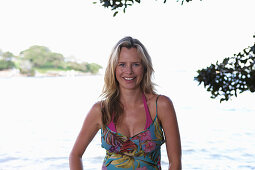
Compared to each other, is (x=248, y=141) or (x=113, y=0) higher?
(x=113, y=0)

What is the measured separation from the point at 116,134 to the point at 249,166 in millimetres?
5289

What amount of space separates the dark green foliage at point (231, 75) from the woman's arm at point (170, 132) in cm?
38

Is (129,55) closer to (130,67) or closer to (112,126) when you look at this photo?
(130,67)

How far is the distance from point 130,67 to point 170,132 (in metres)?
0.50

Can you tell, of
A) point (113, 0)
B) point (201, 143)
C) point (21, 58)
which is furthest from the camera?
point (21, 58)

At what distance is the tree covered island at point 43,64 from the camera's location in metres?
47.2

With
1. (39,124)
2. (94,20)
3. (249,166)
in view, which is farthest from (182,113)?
(94,20)

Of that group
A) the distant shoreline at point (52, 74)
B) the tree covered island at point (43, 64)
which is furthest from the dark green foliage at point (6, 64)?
the distant shoreline at point (52, 74)

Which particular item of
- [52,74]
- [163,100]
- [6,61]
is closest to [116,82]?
[163,100]

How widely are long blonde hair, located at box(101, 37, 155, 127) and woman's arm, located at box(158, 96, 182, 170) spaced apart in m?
0.19

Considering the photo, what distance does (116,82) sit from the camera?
2555 mm

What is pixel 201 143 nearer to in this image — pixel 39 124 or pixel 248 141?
pixel 248 141

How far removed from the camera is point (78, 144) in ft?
8.07

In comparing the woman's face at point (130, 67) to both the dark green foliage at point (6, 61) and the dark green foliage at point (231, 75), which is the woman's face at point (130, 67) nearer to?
the dark green foliage at point (231, 75)
